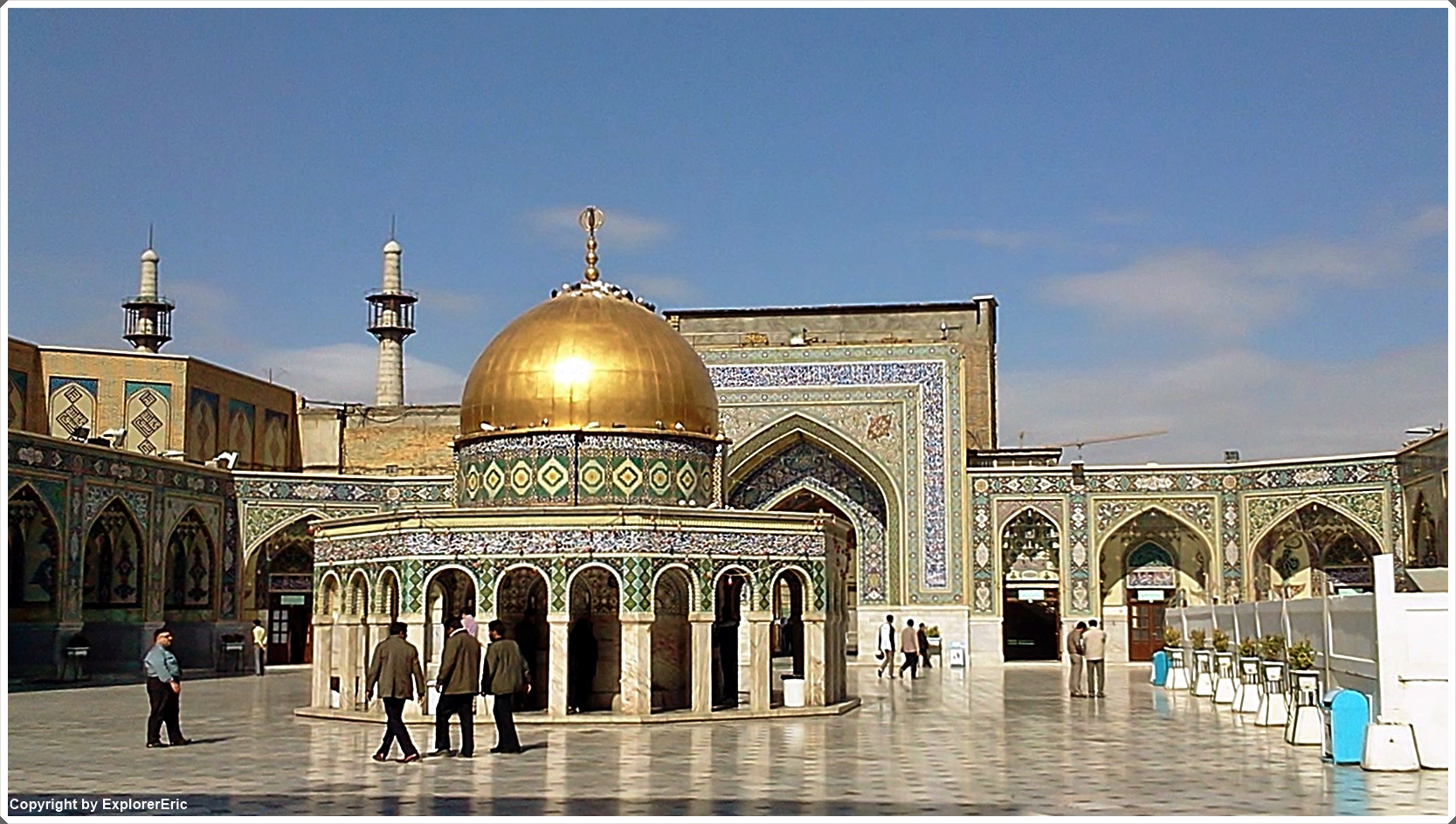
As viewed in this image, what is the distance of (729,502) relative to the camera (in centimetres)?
3034

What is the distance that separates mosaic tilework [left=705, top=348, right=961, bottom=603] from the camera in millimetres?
29062

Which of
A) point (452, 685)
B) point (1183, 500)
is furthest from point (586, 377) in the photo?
point (1183, 500)

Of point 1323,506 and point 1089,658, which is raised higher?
point 1323,506

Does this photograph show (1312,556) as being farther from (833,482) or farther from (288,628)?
(288,628)

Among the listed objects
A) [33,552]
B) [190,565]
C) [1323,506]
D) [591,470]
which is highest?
[1323,506]

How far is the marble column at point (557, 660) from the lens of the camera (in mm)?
14430

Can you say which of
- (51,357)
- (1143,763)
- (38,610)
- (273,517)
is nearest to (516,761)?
(1143,763)

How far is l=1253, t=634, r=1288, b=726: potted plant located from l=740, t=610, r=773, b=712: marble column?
4117 millimetres

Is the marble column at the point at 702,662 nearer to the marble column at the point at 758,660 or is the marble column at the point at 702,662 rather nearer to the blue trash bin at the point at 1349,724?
the marble column at the point at 758,660

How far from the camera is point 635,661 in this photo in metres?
14.5

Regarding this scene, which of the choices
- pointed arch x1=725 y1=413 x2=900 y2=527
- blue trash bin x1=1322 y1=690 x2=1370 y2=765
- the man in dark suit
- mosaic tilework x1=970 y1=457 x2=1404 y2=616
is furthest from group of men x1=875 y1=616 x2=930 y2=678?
blue trash bin x1=1322 y1=690 x2=1370 y2=765

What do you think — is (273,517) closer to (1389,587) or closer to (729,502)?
(729,502)

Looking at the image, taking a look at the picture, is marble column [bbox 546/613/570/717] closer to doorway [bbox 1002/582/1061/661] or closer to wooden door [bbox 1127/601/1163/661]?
doorway [bbox 1002/582/1061/661]

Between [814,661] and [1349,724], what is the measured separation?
6034 mm
